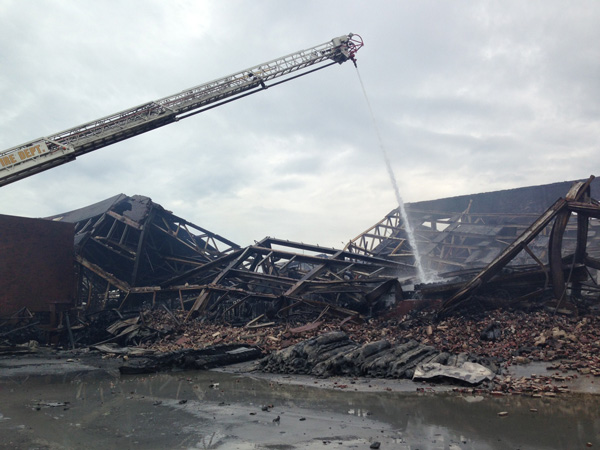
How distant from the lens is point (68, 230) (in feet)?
51.7

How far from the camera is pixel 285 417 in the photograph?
17.6 ft

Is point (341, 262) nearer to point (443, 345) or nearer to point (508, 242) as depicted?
point (443, 345)

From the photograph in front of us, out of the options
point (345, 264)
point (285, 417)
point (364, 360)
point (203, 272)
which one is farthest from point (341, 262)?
point (285, 417)

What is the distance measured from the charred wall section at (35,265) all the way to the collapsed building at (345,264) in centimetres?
83

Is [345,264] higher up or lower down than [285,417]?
higher up

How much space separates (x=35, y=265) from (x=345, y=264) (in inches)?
421

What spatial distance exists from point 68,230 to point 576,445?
53.6 ft

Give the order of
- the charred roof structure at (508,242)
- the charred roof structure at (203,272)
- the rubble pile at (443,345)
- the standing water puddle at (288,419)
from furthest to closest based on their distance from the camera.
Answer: the charred roof structure at (203,272) < the charred roof structure at (508,242) < the rubble pile at (443,345) < the standing water puddle at (288,419)

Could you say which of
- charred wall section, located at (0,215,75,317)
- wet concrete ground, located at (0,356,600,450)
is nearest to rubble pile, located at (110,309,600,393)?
wet concrete ground, located at (0,356,600,450)

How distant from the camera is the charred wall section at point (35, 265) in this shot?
1377 cm

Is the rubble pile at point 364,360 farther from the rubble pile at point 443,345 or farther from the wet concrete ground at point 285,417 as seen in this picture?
the wet concrete ground at point 285,417

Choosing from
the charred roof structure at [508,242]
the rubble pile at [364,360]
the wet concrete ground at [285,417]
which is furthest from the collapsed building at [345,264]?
the wet concrete ground at [285,417]

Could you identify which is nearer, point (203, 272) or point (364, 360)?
point (364, 360)

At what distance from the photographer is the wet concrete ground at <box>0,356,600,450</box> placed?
4355 millimetres
